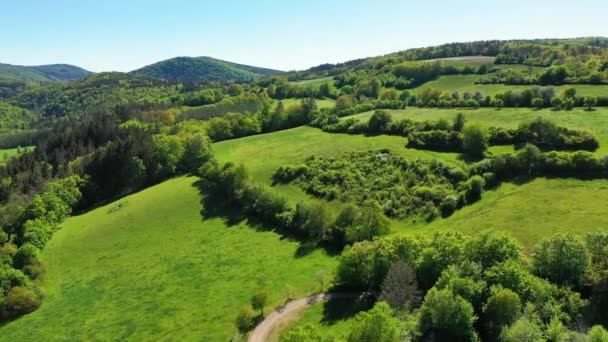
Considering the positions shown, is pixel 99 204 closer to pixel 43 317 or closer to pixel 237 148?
pixel 237 148

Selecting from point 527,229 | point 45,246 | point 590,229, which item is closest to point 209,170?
point 45,246

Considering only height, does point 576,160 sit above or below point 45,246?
above

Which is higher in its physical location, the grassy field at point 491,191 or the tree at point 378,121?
the tree at point 378,121

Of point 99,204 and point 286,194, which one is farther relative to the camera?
point 99,204

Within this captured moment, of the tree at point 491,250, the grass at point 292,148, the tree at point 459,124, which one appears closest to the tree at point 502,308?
the tree at point 491,250

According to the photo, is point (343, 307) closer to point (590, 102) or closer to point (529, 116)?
point (529, 116)

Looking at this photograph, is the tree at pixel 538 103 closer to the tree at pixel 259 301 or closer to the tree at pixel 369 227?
the tree at pixel 369 227
